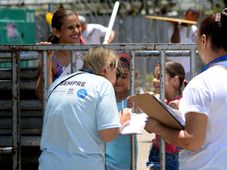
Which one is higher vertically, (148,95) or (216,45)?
(216,45)

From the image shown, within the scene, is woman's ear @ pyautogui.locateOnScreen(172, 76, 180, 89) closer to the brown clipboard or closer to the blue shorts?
the blue shorts

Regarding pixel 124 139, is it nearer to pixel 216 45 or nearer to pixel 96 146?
pixel 96 146

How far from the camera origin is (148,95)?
3439 mm

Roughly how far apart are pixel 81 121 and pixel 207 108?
92cm

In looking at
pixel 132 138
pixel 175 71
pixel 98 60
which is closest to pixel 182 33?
pixel 175 71

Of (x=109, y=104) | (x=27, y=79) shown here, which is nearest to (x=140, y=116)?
(x=109, y=104)

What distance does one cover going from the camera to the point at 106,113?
3.83 metres

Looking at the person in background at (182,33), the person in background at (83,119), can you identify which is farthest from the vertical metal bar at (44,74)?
the person in background at (182,33)

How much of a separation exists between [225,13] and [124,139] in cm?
163

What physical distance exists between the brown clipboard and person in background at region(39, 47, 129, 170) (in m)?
A: 0.34

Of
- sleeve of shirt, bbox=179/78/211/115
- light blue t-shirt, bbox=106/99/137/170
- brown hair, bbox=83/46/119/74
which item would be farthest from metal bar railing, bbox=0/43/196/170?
sleeve of shirt, bbox=179/78/211/115

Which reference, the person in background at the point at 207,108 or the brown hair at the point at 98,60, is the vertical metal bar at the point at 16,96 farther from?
the person in background at the point at 207,108

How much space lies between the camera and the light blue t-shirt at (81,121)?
3863 millimetres

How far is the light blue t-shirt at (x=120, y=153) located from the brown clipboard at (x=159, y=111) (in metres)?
1.14
